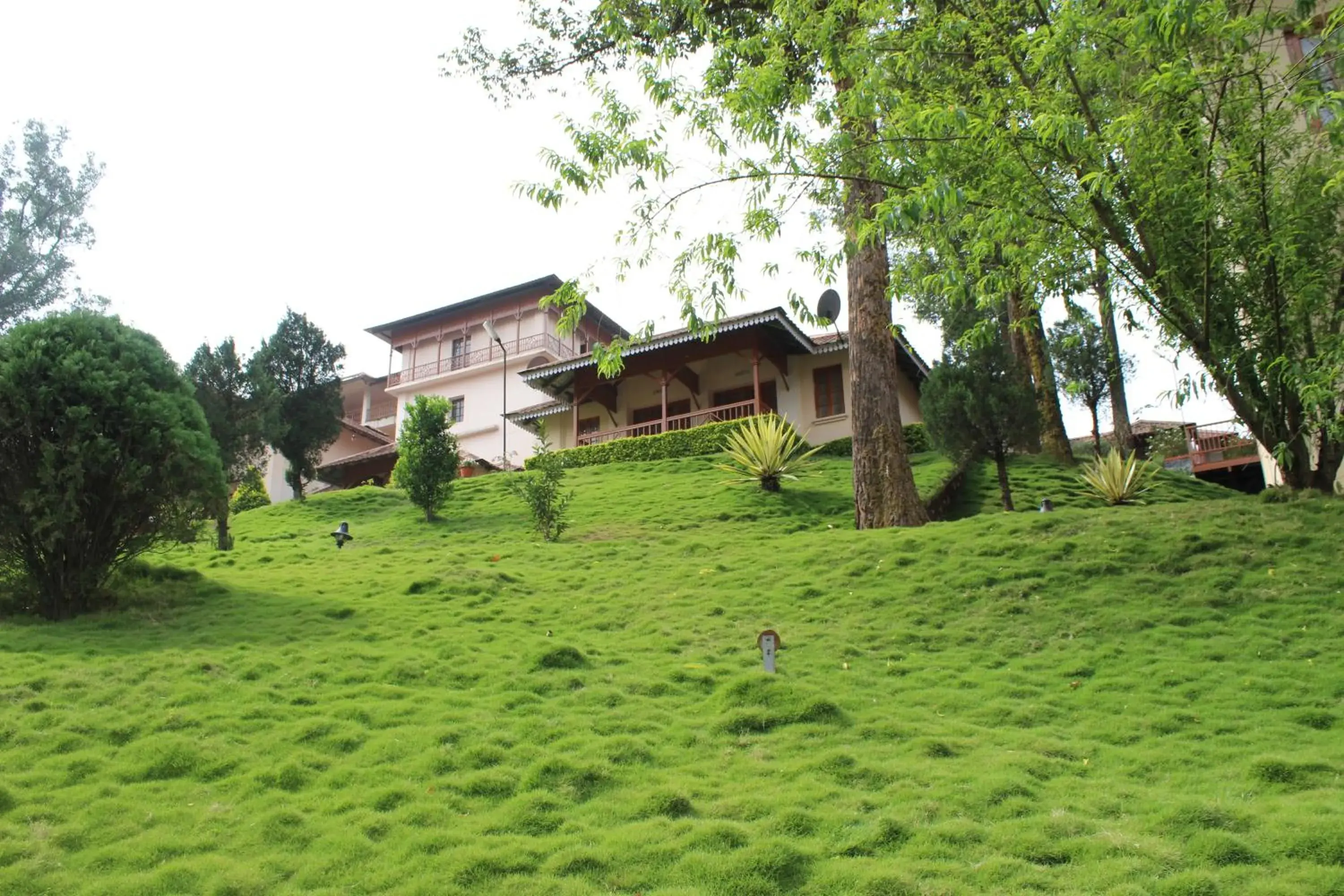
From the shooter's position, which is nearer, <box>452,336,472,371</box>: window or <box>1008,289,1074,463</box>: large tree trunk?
<box>1008,289,1074,463</box>: large tree trunk

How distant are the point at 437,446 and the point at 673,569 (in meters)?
9.24

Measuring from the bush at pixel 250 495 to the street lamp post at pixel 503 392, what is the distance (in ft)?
28.8

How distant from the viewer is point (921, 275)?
35.1ft

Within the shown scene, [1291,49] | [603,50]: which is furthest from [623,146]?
[1291,49]

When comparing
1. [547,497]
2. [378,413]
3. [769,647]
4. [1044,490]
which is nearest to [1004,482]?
[1044,490]

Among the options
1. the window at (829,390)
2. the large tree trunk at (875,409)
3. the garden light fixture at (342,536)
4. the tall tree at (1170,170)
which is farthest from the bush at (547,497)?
the window at (829,390)

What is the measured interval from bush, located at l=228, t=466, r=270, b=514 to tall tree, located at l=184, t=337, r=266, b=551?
8.49 ft

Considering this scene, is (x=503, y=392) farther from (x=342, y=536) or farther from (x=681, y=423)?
(x=342, y=536)

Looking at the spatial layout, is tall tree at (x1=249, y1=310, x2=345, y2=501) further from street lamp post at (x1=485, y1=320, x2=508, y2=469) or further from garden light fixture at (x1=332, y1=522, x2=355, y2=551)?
street lamp post at (x1=485, y1=320, x2=508, y2=469)

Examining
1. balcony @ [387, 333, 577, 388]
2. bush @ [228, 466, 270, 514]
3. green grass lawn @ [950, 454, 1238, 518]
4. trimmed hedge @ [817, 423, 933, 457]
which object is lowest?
green grass lawn @ [950, 454, 1238, 518]

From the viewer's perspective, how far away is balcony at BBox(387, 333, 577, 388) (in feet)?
128

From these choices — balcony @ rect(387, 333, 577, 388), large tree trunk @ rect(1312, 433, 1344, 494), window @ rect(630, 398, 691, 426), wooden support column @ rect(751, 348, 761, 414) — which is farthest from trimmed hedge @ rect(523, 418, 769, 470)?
large tree trunk @ rect(1312, 433, 1344, 494)

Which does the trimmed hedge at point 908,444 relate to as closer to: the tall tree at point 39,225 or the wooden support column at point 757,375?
the wooden support column at point 757,375

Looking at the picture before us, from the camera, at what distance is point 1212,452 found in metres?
24.8
